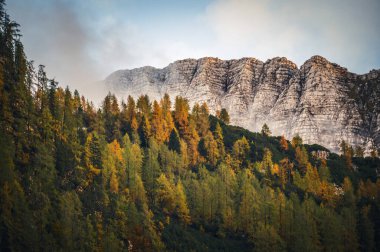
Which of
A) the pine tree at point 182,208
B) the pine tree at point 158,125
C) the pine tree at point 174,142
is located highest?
the pine tree at point 158,125

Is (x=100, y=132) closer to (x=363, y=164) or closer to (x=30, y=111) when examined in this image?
(x=30, y=111)

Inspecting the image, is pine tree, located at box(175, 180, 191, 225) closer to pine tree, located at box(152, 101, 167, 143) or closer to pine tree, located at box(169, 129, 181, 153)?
pine tree, located at box(169, 129, 181, 153)

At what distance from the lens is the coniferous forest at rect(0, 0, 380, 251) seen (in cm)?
5734

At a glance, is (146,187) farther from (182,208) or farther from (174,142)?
(174,142)

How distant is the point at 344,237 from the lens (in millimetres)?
89312

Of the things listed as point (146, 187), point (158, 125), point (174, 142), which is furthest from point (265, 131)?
point (146, 187)

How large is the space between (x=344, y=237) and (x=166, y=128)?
6738 centimetres

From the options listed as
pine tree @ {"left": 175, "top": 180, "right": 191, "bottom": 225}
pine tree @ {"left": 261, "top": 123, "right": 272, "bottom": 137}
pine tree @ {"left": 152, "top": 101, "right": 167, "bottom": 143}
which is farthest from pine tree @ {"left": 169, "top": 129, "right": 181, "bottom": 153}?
pine tree @ {"left": 261, "top": 123, "right": 272, "bottom": 137}

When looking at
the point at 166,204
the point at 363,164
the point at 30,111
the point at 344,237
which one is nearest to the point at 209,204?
the point at 166,204

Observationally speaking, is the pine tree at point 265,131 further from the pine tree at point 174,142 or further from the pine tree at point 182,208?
the pine tree at point 182,208

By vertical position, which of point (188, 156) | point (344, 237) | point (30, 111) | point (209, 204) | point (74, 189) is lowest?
point (344, 237)

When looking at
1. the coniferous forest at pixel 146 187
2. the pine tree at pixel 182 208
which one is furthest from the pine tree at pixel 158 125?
the pine tree at pixel 182 208

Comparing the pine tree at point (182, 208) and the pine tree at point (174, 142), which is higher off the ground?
the pine tree at point (174, 142)

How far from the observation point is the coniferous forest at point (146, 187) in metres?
57.3
